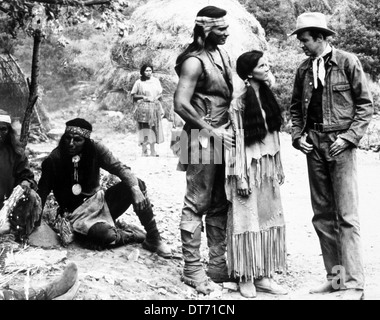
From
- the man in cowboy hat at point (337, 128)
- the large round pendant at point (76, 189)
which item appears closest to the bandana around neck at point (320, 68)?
the man in cowboy hat at point (337, 128)

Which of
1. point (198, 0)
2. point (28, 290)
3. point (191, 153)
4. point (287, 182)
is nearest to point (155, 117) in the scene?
point (287, 182)

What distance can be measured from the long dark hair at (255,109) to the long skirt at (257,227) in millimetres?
201

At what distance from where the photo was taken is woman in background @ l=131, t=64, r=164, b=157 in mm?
11414

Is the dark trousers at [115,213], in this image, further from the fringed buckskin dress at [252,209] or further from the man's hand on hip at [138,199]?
the fringed buckskin dress at [252,209]

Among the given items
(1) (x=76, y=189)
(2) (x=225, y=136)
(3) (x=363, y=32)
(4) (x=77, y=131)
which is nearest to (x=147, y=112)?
(3) (x=363, y=32)

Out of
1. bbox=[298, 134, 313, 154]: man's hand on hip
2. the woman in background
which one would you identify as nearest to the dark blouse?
bbox=[298, 134, 313, 154]: man's hand on hip

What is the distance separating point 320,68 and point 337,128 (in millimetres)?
432

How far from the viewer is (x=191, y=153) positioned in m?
4.62

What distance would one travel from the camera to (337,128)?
439 centimetres

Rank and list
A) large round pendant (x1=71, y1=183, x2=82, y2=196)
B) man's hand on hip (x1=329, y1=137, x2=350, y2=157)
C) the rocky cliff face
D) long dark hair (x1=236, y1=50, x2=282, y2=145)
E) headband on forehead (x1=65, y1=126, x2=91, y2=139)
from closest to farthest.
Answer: man's hand on hip (x1=329, y1=137, x2=350, y2=157), long dark hair (x1=236, y1=50, x2=282, y2=145), headband on forehead (x1=65, y1=126, x2=91, y2=139), large round pendant (x1=71, y1=183, x2=82, y2=196), the rocky cliff face

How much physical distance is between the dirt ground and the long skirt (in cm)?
23

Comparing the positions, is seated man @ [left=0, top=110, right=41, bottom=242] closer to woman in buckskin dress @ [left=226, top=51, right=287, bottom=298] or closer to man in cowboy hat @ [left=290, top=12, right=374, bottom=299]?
woman in buckskin dress @ [left=226, top=51, right=287, bottom=298]

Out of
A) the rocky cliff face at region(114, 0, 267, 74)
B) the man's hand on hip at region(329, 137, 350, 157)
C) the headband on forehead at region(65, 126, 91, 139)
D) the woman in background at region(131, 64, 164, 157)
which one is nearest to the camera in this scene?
the man's hand on hip at region(329, 137, 350, 157)

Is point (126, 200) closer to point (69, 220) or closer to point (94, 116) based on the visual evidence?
point (69, 220)
